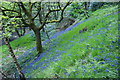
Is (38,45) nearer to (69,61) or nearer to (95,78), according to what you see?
(69,61)

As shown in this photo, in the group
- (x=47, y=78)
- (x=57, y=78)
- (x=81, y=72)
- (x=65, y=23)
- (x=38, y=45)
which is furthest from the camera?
(x=65, y=23)

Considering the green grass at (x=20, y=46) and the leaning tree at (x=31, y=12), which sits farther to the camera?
the green grass at (x=20, y=46)

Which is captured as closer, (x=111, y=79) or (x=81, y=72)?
(x=111, y=79)

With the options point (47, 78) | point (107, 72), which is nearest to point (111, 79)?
point (107, 72)

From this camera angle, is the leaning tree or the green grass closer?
the leaning tree

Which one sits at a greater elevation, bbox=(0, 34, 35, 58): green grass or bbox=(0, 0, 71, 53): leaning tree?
bbox=(0, 0, 71, 53): leaning tree

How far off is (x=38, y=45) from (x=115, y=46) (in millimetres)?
9947

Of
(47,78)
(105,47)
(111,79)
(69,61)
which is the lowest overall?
(47,78)

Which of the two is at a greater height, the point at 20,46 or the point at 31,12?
the point at 31,12

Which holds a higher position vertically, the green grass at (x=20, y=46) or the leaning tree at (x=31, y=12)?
the leaning tree at (x=31, y=12)

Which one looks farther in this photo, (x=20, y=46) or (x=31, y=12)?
(x=20, y=46)

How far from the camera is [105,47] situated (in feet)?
27.8

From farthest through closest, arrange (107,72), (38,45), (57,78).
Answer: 1. (38,45)
2. (57,78)
3. (107,72)

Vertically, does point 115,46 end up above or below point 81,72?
above
